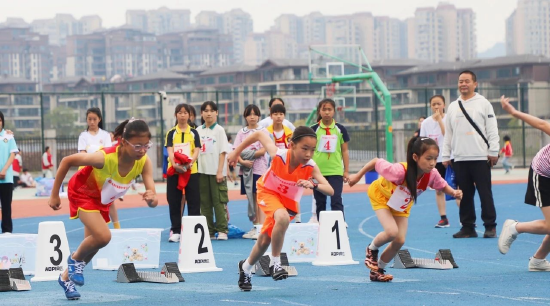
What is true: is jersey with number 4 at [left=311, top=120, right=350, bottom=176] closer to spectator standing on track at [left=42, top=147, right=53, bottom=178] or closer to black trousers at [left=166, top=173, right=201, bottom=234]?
black trousers at [left=166, top=173, right=201, bottom=234]

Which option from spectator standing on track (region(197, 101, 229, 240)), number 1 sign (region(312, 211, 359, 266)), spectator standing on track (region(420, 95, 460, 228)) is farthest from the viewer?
spectator standing on track (region(420, 95, 460, 228))

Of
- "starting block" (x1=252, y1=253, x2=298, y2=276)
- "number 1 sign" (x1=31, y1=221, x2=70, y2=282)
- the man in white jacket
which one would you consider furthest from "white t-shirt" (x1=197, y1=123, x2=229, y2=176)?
"starting block" (x1=252, y1=253, x2=298, y2=276)

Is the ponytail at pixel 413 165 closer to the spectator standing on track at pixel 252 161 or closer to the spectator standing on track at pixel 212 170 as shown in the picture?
the spectator standing on track at pixel 252 161

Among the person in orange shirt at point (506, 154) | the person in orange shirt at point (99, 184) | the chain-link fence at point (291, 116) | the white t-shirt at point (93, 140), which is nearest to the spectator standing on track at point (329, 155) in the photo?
the white t-shirt at point (93, 140)

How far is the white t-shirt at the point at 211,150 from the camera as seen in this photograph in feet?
47.4

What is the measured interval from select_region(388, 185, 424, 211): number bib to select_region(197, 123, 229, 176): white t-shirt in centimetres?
547

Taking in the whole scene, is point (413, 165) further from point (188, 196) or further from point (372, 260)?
point (188, 196)

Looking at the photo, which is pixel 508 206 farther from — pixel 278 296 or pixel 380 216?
pixel 278 296

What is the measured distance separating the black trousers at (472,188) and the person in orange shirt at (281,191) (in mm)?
5334

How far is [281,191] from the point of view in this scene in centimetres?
884

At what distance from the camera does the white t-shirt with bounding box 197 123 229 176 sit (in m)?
14.5

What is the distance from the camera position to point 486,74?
109062 millimetres

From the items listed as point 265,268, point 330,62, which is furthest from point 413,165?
point 330,62

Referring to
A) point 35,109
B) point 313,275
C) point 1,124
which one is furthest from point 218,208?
point 35,109
